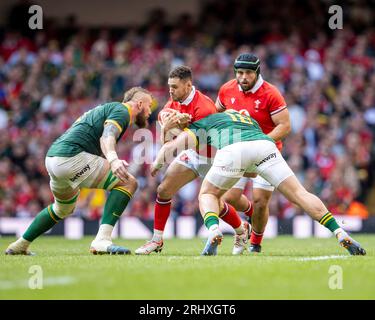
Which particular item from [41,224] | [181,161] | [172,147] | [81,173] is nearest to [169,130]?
[172,147]

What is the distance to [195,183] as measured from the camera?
18.4m

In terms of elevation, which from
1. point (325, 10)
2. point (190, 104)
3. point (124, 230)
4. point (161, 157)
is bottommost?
point (124, 230)

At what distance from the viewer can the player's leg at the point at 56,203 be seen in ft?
31.0

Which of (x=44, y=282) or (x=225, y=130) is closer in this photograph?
(x=44, y=282)

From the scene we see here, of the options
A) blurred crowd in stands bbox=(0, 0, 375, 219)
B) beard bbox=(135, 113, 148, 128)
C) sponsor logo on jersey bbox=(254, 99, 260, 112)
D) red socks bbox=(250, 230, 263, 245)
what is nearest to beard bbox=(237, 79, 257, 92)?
sponsor logo on jersey bbox=(254, 99, 260, 112)

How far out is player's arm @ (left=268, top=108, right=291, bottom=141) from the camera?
10.4m

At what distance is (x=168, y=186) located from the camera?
10211mm

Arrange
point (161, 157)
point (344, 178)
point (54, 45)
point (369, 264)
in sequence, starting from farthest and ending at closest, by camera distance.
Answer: point (54, 45)
point (344, 178)
point (161, 157)
point (369, 264)

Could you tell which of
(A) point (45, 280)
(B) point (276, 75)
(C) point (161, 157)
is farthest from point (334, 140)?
(A) point (45, 280)

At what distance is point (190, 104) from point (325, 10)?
1327 centimetres

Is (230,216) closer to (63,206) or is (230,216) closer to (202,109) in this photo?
(202,109)

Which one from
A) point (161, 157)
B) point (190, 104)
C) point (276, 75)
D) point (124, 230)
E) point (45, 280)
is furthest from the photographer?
point (276, 75)

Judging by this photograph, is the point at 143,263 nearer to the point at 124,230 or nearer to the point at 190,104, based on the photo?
the point at 190,104

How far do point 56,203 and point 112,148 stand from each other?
1265 millimetres
